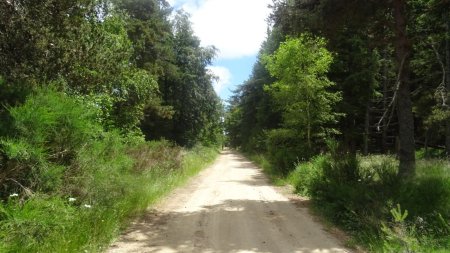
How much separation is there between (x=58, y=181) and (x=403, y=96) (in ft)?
32.1

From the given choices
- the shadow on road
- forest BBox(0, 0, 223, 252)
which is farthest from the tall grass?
forest BBox(0, 0, 223, 252)

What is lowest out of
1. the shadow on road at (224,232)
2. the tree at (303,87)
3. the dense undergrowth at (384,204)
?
the shadow on road at (224,232)

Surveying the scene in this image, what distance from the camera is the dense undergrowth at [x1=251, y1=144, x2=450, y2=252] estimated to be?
7.54 metres

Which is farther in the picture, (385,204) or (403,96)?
(403,96)

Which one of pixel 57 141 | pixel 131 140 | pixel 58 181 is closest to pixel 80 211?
pixel 58 181

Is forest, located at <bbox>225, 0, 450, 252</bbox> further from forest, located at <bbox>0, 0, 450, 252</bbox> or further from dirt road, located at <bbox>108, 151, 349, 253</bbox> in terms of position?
dirt road, located at <bbox>108, 151, 349, 253</bbox>

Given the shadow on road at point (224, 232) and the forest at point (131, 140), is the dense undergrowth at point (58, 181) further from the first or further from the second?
the shadow on road at point (224, 232)

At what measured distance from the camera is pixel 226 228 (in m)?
9.37

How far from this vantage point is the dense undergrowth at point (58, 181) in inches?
234

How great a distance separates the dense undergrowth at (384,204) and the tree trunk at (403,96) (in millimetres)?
430

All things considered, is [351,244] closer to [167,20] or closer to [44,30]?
[44,30]

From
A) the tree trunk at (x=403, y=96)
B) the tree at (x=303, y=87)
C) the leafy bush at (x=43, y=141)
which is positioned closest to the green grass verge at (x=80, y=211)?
the leafy bush at (x=43, y=141)

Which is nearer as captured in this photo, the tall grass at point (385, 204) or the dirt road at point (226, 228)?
the tall grass at point (385, 204)

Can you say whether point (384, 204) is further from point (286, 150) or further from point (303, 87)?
point (286, 150)
